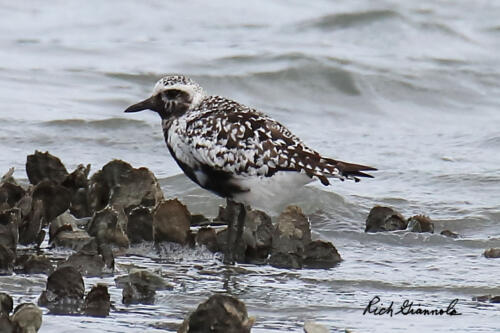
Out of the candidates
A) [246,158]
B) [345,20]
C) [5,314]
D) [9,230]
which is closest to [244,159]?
[246,158]

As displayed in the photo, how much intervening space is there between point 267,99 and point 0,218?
270 inches

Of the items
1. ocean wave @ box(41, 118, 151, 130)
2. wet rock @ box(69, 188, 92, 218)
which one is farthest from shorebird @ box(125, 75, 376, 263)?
ocean wave @ box(41, 118, 151, 130)

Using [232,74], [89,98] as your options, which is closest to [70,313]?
[89,98]

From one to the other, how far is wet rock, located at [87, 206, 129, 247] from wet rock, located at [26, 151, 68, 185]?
2.62 feet

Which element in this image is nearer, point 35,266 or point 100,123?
point 35,266

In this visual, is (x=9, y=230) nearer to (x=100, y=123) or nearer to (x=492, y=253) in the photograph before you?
(x=492, y=253)

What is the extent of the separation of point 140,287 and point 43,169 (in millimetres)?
1848

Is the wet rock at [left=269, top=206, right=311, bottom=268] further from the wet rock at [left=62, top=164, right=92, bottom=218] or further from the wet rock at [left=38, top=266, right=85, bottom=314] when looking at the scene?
the wet rock at [left=38, top=266, right=85, bottom=314]

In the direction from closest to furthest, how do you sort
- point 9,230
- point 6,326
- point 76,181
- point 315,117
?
point 6,326 → point 9,230 → point 76,181 → point 315,117

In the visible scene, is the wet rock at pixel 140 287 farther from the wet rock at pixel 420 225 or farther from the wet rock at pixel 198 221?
the wet rock at pixel 420 225

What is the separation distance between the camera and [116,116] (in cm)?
1091

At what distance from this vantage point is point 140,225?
21.5ft

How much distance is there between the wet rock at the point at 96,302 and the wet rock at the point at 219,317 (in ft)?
2.66

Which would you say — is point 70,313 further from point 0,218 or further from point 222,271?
point 222,271
